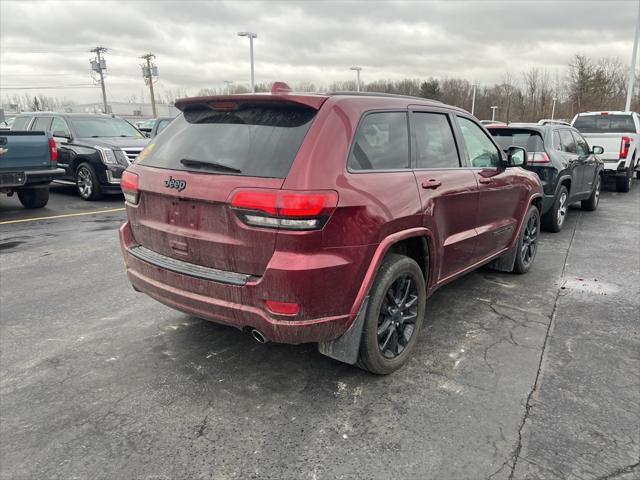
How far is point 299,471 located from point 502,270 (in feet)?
12.4

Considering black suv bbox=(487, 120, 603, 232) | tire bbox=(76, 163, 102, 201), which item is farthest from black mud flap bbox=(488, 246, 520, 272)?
tire bbox=(76, 163, 102, 201)

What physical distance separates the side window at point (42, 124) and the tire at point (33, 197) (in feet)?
8.29

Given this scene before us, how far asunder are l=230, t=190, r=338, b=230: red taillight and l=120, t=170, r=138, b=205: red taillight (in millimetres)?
1046

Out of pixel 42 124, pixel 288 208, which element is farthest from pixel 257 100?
pixel 42 124

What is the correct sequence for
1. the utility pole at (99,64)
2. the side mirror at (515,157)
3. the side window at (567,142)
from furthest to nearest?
the utility pole at (99,64) → the side window at (567,142) → the side mirror at (515,157)

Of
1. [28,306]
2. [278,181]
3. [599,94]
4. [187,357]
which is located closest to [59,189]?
[28,306]

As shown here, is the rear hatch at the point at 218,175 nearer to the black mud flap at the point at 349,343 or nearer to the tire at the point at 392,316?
the black mud flap at the point at 349,343

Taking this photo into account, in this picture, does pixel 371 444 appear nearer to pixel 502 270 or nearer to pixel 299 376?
pixel 299 376

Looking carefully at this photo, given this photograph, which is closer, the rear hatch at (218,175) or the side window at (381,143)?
the rear hatch at (218,175)

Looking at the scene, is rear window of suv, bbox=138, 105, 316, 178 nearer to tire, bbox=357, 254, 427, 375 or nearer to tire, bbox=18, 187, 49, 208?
tire, bbox=357, 254, 427, 375

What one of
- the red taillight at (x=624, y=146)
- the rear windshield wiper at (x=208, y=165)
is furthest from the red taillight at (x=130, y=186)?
the red taillight at (x=624, y=146)

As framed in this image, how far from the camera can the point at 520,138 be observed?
24.2 feet

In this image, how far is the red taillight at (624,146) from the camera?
11688 millimetres

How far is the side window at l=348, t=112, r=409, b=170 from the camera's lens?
2902 millimetres
